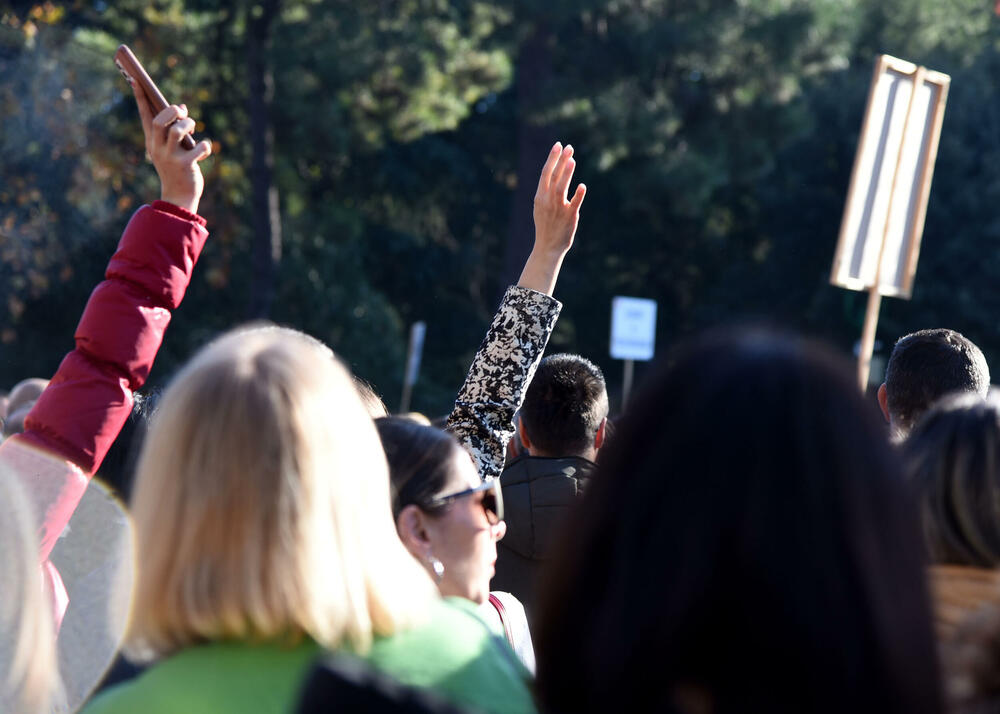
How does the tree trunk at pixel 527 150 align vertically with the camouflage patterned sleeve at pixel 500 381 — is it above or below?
above

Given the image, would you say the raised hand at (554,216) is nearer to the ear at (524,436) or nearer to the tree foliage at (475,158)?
the ear at (524,436)

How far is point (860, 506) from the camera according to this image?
1195mm

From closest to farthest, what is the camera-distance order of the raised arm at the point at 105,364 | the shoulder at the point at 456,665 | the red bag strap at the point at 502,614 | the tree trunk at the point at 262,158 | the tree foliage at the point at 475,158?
the shoulder at the point at 456,665 < the raised arm at the point at 105,364 < the red bag strap at the point at 502,614 < the tree trunk at the point at 262,158 < the tree foliage at the point at 475,158

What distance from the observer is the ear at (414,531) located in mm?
2125

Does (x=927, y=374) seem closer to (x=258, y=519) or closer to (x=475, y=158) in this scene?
(x=258, y=519)

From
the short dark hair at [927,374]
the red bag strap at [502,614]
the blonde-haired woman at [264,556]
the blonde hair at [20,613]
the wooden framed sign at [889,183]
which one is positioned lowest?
the red bag strap at [502,614]

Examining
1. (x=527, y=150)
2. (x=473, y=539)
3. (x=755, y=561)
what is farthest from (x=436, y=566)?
(x=527, y=150)

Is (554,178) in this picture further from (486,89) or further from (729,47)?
(729,47)

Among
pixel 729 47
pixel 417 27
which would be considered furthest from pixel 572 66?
pixel 417 27

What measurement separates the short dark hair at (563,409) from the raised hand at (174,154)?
1683 mm

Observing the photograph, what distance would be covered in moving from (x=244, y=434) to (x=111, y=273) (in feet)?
2.31

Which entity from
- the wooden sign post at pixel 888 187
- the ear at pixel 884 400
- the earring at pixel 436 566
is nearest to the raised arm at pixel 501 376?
the earring at pixel 436 566

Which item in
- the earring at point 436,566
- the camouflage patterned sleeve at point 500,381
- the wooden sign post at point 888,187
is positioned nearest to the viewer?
the earring at point 436,566

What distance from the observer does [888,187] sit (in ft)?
17.2
